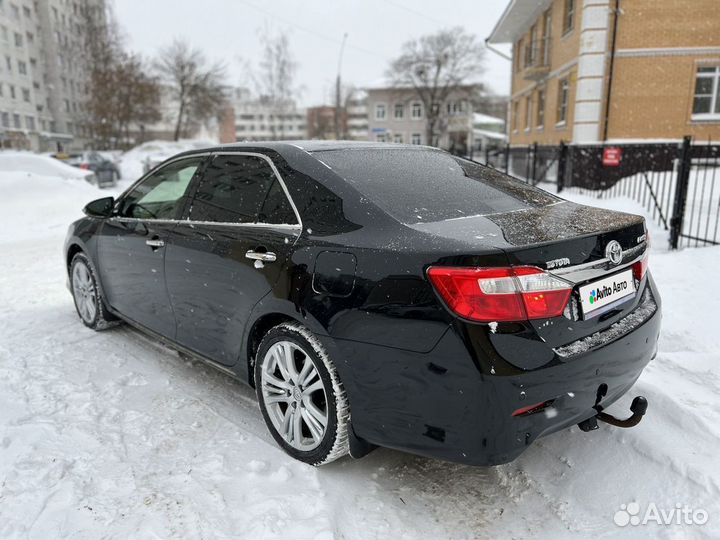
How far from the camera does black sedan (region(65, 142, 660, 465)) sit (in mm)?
2047

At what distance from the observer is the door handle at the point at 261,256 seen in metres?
2.69

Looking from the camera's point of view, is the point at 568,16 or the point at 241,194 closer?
the point at 241,194

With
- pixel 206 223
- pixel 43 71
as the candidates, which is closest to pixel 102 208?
pixel 206 223

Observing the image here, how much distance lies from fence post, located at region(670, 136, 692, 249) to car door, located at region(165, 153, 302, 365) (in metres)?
5.86

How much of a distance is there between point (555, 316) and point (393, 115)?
6065 centimetres

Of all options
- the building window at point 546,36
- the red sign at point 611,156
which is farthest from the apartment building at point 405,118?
the red sign at point 611,156

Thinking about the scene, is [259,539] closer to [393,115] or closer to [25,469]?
[25,469]

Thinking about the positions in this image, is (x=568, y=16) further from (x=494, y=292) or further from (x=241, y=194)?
(x=494, y=292)

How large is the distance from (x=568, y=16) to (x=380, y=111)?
43.4 meters

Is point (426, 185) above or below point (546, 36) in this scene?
below

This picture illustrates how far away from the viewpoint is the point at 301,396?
264 cm

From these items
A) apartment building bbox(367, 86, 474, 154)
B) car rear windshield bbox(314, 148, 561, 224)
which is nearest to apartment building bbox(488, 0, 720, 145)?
car rear windshield bbox(314, 148, 561, 224)

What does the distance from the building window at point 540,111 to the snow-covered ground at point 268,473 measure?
19.8 meters

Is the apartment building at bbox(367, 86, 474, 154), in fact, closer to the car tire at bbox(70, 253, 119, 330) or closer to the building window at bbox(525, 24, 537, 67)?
the building window at bbox(525, 24, 537, 67)
